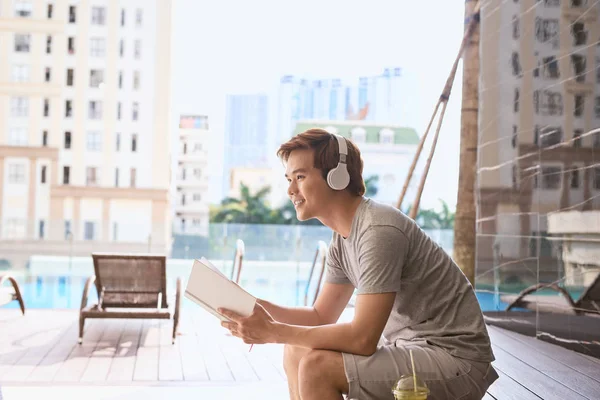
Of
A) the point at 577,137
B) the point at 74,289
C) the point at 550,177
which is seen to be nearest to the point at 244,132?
the point at 74,289

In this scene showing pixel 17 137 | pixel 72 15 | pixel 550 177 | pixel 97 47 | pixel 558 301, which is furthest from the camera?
pixel 97 47

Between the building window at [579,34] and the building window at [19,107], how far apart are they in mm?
22099

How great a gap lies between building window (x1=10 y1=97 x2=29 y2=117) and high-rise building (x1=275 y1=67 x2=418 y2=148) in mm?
8581

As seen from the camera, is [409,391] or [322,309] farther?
[322,309]

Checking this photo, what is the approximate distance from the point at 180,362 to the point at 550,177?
245 cm

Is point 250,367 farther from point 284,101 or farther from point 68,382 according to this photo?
point 284,101

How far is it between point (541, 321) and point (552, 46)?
1.69 meters

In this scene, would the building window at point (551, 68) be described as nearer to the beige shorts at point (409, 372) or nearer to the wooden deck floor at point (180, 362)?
the wooden deck floor at point (180, 362)

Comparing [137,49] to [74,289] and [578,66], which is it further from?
[578,66]

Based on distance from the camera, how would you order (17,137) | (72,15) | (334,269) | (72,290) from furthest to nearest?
(72,15) → (17,137) → (72,290) → (334,269)

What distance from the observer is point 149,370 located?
12.5 ft

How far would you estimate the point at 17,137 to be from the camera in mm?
23750

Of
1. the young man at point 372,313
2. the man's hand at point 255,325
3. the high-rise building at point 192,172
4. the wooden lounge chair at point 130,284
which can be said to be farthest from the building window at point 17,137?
the man's hand at point 255,325

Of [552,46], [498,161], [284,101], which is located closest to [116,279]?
[498,161]
